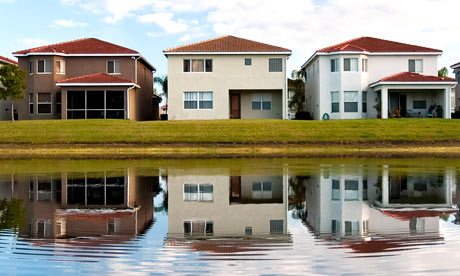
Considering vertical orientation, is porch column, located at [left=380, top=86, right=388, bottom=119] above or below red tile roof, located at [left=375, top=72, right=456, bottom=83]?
below

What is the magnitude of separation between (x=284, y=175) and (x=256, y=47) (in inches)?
1135

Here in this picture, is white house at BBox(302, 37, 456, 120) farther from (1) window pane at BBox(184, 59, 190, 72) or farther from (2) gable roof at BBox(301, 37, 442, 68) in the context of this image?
(1) window pane at BBox(184, 59, 190, 72)

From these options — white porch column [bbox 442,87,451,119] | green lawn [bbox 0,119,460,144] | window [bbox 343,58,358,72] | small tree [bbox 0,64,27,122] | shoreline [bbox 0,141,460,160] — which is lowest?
shoreline [bbox 0,141,460,160]

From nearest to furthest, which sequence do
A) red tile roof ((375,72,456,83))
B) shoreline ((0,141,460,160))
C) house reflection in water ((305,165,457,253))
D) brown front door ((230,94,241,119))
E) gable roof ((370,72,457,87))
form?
1. house reflection in water ((305,165,457,253))
2. shoreline ((0,141,460,160))
3. gable roof ((370,72,457,87))
4. red tile roof ((375,72,456,83))
5. brown front door ((230,94,241,119))

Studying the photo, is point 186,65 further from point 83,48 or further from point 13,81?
point 13,81

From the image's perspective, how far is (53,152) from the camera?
1442 inches

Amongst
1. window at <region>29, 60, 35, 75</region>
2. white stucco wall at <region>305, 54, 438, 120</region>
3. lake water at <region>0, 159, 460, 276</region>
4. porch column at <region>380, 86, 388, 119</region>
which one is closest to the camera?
lake water at <region>0, 159, 460, 276</region>

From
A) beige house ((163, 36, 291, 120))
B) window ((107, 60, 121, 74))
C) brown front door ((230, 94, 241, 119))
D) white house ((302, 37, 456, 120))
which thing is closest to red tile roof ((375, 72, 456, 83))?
white house ((302, 37, 456, 120))

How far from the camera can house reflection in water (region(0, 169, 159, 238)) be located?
1134 cm

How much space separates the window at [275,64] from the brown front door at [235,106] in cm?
450

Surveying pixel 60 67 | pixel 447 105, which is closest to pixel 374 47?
pixel 447 105

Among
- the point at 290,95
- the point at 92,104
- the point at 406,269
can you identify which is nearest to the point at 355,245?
the point at 406,269

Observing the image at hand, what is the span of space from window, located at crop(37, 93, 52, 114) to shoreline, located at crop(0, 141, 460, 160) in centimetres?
1103

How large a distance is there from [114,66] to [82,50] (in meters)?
3.28
